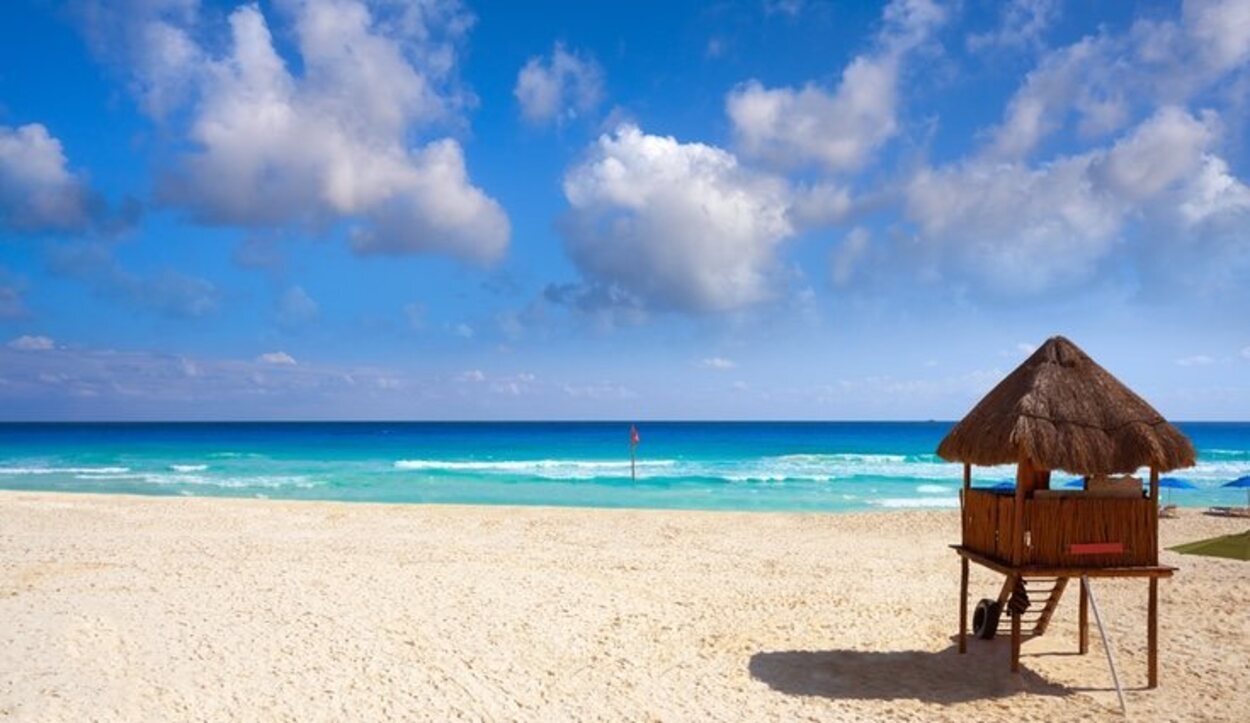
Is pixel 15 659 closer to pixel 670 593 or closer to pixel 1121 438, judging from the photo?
pixel 670 593

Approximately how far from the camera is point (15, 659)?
812cm

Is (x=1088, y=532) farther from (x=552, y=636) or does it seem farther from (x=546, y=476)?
(x=546, y=476)

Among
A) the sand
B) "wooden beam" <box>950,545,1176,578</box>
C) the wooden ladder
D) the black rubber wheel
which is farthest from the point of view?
the black rubber wheel

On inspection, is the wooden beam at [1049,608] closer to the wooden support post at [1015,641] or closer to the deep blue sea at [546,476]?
the wooden support post at [1015,641]

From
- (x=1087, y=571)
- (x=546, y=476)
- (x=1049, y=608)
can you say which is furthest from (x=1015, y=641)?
(x=546, y=476)

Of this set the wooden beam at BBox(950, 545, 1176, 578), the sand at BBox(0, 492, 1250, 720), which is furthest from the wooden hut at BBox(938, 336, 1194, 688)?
the sand at BBox(0, 492, 1250, 720)

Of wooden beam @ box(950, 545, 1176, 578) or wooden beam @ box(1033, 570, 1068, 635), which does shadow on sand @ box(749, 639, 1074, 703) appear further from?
wooden beam @ box(950, 545, 1176, 578)

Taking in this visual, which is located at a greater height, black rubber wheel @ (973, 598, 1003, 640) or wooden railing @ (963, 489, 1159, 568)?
wooden railing @ (963, 489, 1159, 568)

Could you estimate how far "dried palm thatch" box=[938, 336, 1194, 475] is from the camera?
7926mm

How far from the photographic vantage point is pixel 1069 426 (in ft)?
26.6

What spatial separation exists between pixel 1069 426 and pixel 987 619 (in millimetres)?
2791

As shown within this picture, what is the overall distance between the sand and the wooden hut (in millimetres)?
1158

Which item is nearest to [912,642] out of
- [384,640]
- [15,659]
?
[384,640]

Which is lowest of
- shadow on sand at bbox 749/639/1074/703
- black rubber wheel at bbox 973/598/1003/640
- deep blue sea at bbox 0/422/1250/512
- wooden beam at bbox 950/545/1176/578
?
deep blue sea at bbox 0/422/1250/512
